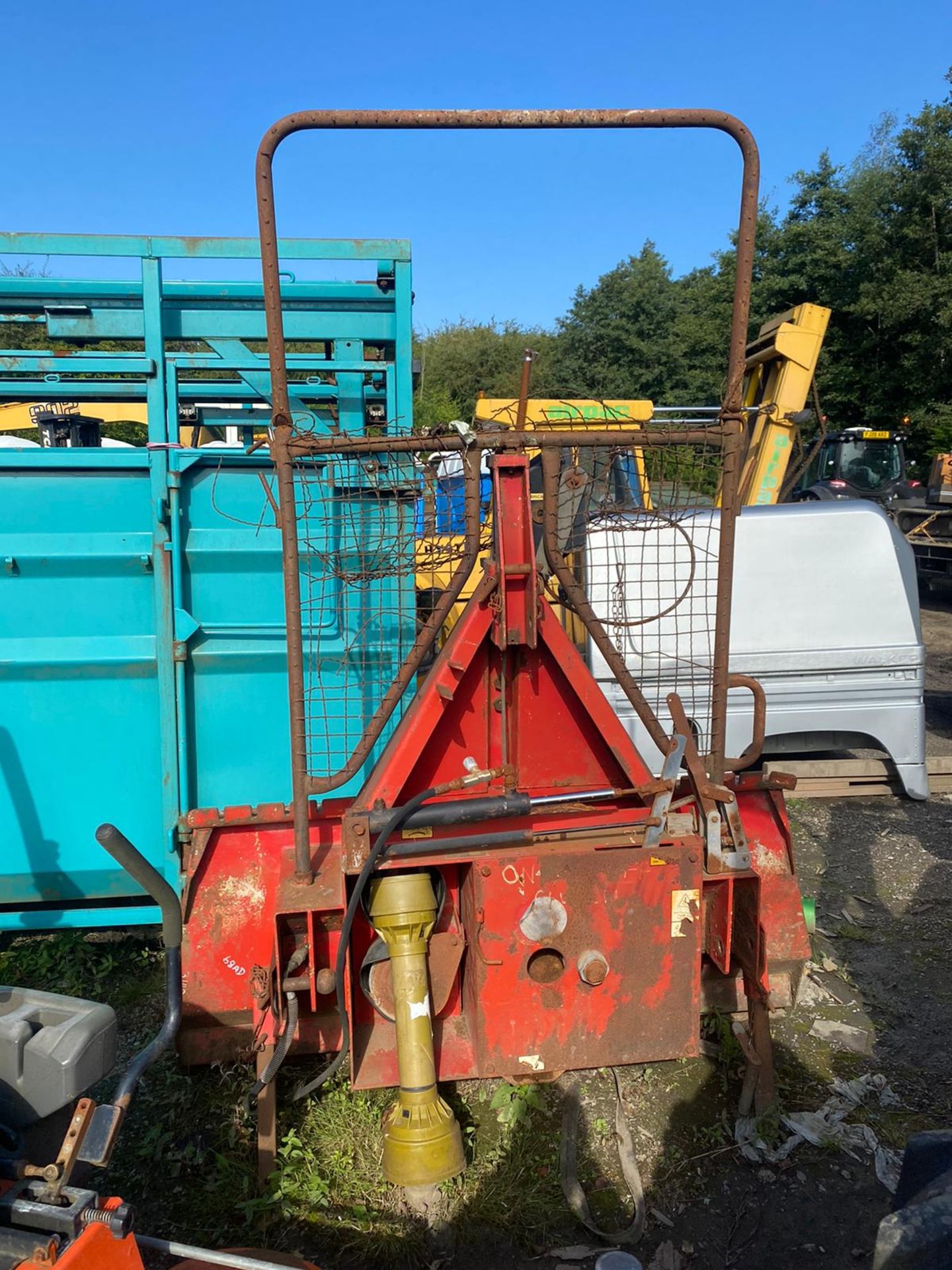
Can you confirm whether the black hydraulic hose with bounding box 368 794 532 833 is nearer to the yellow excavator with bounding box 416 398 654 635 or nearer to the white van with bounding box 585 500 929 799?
the yellow excavator with bounding box 416 398 654 635

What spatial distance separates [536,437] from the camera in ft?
7.38

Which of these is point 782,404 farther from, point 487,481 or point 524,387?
point 524,387

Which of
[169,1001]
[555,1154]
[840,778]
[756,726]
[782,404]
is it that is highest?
[782,404]

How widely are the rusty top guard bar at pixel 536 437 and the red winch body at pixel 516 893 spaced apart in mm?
155

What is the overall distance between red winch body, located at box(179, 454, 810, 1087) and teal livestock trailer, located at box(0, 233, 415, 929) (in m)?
0.81

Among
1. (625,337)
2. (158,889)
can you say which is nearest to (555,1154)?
(158,889)

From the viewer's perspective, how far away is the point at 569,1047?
92.2 inches

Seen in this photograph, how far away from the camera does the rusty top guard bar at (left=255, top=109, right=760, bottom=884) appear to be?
2.16 meters

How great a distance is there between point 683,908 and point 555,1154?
93 centimetres

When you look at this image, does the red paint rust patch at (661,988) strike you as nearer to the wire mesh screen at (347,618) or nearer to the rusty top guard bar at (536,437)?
the rusty top guard bar at (536,437)

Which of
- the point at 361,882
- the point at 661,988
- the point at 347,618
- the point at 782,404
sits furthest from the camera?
the point at 782,404

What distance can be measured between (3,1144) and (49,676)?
2033 mm

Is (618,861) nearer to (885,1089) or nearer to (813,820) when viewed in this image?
(885,1089)

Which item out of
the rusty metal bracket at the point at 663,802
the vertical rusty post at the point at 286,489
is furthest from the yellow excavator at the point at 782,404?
the vertical rusty post at the point at 286,489
